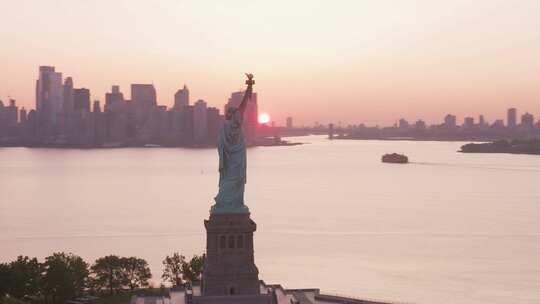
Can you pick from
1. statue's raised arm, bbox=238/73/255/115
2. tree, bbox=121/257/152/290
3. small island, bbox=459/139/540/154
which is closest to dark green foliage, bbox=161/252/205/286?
tree, bbox=121/257/152/290

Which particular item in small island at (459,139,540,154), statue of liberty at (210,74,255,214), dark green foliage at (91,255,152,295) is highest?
statue of liberty at (210,74,255,214)

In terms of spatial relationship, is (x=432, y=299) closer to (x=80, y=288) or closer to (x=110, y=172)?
(x=80, y=288)

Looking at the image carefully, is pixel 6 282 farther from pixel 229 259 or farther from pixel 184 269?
pixel 229 259

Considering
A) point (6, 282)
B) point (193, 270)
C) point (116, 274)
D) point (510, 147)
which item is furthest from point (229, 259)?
point (510, 147)

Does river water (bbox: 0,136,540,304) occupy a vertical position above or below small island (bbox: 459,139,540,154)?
below

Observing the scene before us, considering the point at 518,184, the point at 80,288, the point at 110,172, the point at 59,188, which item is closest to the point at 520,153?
the point at 518,184

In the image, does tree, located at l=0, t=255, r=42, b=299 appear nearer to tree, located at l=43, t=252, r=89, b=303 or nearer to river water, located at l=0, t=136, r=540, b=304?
tree, located at l=43, t=252, r=89, b=303
